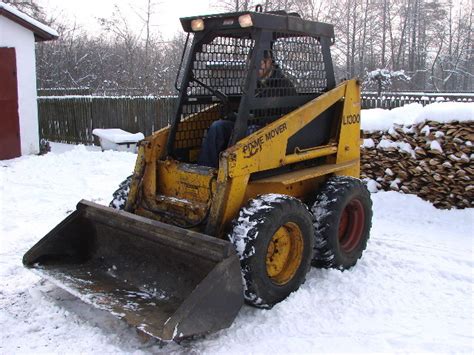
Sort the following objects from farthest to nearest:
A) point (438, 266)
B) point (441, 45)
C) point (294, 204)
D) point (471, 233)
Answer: point (441, 45) < point (471, 233) < point (438, 266) < point (294, 204)

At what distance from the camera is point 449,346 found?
3.85m

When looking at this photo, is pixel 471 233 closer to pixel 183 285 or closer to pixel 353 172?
pixel 353 172

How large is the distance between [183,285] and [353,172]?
2.70 meters

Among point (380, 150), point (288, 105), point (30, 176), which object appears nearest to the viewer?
point (288, 105)

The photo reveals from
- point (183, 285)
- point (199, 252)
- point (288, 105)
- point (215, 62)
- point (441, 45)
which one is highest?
point (441, 45)

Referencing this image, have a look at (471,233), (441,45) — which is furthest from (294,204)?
(441,45)

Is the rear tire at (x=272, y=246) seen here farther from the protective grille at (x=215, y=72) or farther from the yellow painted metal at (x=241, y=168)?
the protective grille at (x=215, y=72)

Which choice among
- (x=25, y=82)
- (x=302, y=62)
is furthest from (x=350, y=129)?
(x=25, y=82)

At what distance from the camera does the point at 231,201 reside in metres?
4.36

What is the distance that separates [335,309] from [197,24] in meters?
2.97

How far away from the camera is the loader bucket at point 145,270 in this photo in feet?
11.8

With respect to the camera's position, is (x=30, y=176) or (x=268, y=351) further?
(x=30, y=176)

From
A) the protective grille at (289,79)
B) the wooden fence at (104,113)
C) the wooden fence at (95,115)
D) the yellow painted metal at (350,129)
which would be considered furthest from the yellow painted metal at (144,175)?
the wooden fence at (95,115)

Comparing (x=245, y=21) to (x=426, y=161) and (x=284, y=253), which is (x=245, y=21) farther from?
(x=426, y=161)
